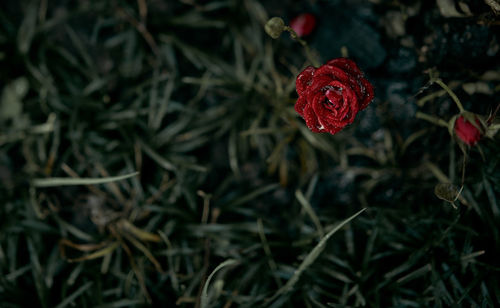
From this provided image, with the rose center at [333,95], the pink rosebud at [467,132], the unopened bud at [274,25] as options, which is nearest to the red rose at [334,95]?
the rose center at [333,95]

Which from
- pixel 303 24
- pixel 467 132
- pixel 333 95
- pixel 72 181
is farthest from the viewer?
pixel 303 24

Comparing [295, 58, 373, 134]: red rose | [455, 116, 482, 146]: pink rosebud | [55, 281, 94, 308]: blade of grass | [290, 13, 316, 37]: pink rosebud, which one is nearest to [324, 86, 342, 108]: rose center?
[295, 58, 373, 134]: red rose

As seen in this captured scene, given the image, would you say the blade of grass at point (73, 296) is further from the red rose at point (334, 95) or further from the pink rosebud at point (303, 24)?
the pink rosebud at point (303, 24)

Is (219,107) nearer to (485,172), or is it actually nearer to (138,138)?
(138,138)

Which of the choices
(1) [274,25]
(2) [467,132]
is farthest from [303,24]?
(2) [467,132]

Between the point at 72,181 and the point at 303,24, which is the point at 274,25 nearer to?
the point at 303,24

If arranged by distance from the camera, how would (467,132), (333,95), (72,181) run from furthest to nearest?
(72,181) → (467,132) → (333,95)
